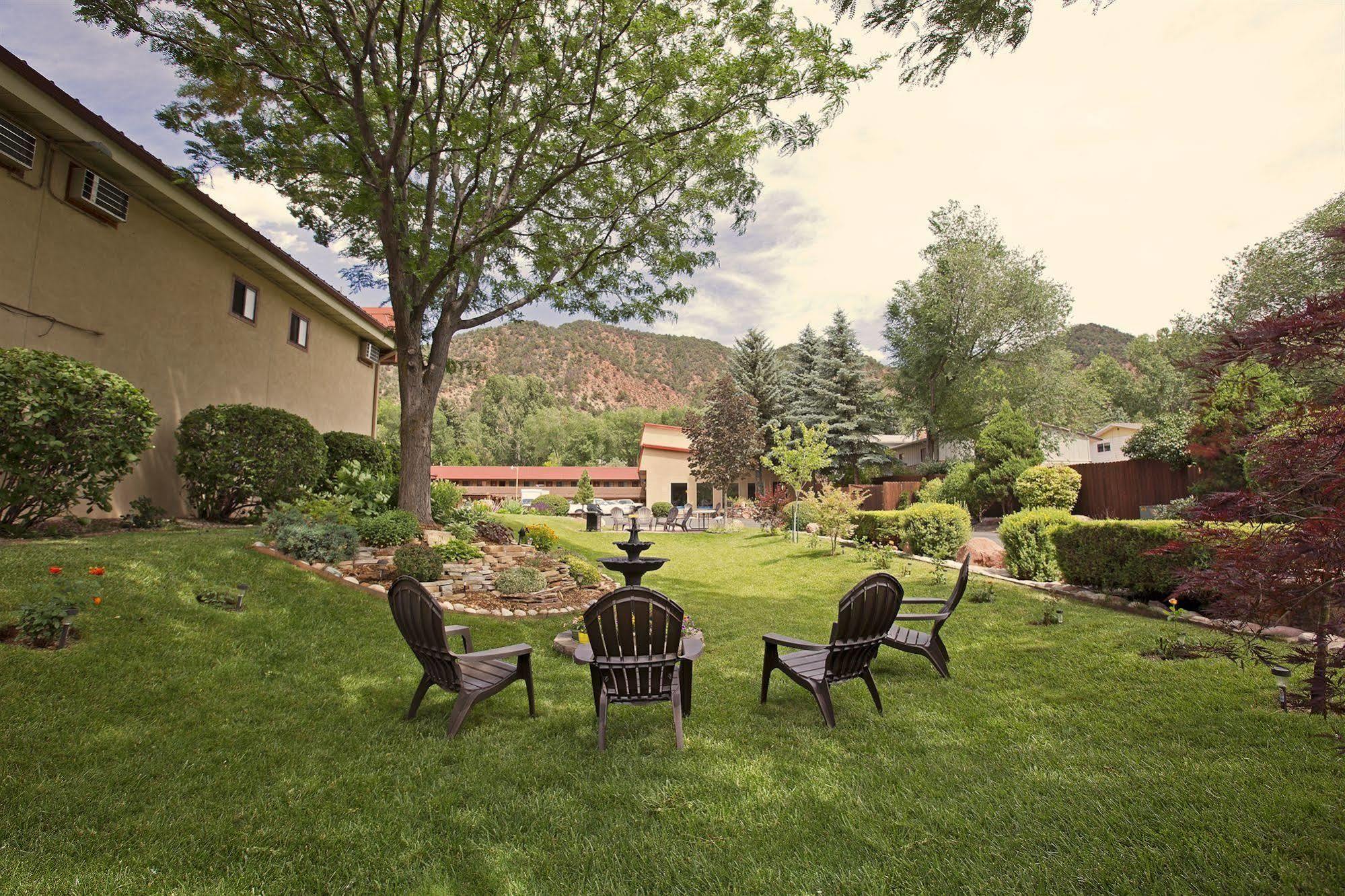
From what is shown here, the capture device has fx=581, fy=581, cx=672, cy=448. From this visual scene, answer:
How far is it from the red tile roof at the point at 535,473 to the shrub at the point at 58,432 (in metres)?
36.7

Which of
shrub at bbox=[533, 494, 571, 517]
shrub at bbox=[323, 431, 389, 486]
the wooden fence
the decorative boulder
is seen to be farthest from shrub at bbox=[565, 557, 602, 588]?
shrub at bbox=[533, 494, 571, 517]

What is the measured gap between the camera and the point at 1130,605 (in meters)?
6.66

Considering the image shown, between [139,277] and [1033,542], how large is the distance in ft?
44.4

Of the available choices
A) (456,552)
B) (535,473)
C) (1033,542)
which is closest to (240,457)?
(456,552)

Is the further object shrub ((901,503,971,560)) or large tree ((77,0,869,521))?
shrub ((901,503,971,560))

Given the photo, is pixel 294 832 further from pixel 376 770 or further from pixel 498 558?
pixel 498 558

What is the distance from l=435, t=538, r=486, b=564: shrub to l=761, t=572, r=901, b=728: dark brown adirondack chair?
5403 mm

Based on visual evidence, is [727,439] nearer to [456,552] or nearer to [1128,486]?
[1128,486]

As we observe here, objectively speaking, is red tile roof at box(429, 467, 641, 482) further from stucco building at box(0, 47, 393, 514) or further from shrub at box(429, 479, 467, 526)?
shrub at box(429, 479, 467, 526)

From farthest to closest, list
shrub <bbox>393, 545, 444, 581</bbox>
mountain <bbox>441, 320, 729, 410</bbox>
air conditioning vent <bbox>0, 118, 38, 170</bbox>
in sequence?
mountain <bbox>441, 320, 729, 410</bbox>
shrub <bbox>393, 545, 444, 581</bbox>
air conditioning vent <bbox>0, 118, 38, 170</bbox>

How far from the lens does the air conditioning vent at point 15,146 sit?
20.5 feet

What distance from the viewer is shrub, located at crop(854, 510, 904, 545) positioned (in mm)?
12102

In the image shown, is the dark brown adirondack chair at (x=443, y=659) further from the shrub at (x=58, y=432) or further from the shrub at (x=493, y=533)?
the shrub at (x=493, y=533)

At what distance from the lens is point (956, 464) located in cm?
2173
